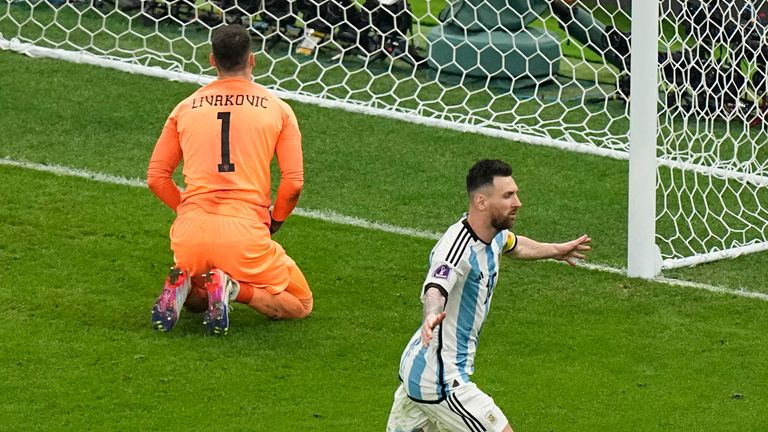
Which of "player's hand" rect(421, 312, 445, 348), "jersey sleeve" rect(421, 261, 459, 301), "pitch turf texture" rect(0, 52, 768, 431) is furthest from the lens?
"pitch turf texture" rect(0, 52, 768, 431)

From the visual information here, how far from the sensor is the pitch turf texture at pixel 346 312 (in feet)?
21.5

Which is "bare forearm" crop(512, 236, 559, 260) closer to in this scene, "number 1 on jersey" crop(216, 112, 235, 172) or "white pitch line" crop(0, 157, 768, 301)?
"number 1 on jersey" crop(216, 112, 235, 172)

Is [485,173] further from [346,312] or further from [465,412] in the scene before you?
[346,312]

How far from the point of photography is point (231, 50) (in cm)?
717

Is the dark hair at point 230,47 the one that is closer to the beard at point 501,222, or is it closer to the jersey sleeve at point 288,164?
the jersey sleeve at point 288,164

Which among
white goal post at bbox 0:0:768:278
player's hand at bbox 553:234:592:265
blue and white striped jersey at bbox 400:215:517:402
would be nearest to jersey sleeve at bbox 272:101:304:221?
player's hand at bbox 553:234:592:265

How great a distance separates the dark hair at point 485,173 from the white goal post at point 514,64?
3.87m

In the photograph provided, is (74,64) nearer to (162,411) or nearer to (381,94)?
(381,94)

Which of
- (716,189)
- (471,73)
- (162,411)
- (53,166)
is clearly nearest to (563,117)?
(471,73)

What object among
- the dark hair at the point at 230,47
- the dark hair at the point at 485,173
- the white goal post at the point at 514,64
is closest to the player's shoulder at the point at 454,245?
the dark hair at the point at 485,173

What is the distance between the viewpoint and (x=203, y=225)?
7.22 metres

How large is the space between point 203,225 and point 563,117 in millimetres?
5034

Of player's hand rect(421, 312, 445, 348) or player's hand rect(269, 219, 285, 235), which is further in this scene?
player's hand rect(269, 219, 285, 235)

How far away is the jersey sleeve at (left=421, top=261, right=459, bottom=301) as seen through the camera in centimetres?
523
